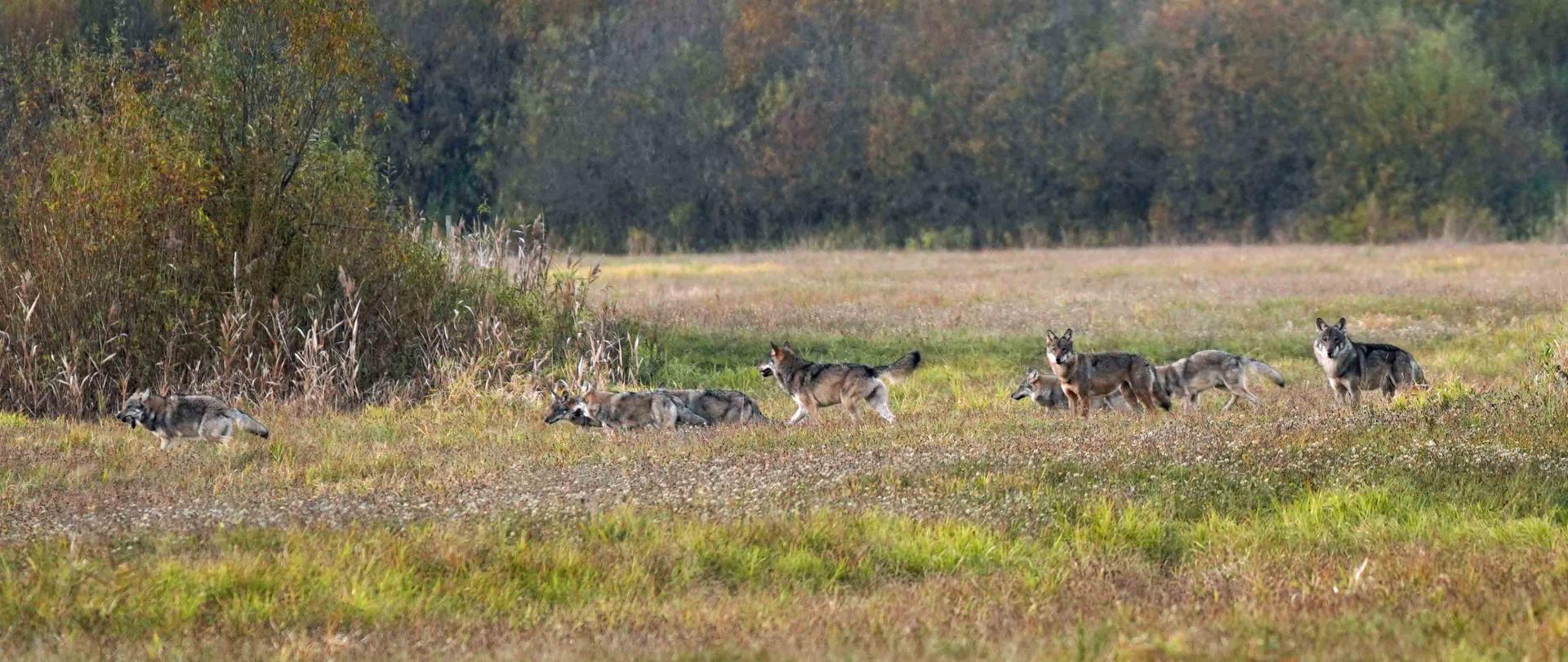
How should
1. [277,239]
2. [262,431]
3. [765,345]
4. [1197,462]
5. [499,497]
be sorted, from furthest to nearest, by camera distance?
[765,345], [277,239], [262,431], [1197,462], [499,497]

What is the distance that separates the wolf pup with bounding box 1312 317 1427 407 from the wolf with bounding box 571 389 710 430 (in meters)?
5.40

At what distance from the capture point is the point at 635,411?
1550cm

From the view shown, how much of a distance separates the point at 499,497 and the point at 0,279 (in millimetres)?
8848

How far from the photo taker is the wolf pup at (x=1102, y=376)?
16.3 metres

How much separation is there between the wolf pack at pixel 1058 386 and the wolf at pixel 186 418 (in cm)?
57

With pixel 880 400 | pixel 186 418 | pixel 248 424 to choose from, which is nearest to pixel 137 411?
pixel 186 418

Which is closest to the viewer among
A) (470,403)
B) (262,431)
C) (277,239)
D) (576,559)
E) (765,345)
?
(576,559)

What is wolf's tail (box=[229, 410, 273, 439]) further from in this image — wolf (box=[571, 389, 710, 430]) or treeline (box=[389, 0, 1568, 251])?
treeline (box=[389, 0, 1568, 251])

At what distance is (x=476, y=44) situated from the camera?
59969 millimetres

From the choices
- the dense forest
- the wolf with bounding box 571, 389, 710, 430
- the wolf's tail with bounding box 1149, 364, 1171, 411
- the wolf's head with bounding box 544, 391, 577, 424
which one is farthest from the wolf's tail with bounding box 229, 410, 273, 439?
the dense forest

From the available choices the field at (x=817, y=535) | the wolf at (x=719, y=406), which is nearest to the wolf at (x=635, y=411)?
the wolf at (x=719, y=406)

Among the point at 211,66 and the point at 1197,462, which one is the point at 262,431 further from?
the point at 1197,462

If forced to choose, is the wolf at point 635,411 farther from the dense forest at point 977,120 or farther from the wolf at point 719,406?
the dense forest at point 977,120

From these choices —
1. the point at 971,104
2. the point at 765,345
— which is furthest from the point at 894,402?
the point at 971,104
